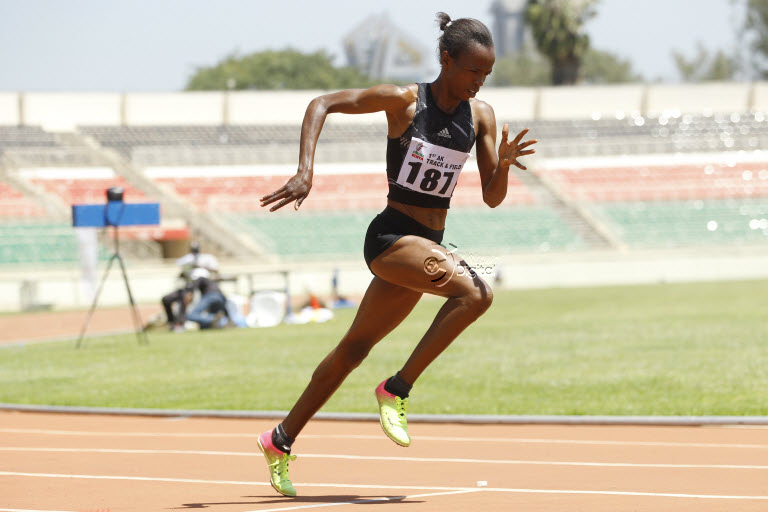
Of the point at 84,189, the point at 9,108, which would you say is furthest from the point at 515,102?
the point at 84,189

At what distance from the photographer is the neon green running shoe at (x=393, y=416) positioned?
615 centimetres

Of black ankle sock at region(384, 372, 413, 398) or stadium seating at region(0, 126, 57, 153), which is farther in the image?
stadium seating at region(0, 126, 57, 153)

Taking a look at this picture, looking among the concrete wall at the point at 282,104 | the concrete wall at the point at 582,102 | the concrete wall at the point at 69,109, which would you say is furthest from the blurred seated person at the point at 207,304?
the concrete wall at the point at 582,102

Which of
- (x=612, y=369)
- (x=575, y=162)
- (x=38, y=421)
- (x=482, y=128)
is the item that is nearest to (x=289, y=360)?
(x=612, y=369)

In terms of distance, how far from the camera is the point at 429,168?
5.98m

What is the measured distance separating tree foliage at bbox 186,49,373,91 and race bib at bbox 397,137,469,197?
98534mm

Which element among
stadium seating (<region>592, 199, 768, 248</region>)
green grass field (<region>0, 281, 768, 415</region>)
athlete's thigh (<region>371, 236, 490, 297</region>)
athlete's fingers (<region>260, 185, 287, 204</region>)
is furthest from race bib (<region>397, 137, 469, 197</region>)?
stadium seating (<region>592, 199, 768, 248</region>)

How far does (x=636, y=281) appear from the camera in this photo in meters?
39.5

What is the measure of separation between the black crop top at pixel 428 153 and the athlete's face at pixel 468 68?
0.15 meters

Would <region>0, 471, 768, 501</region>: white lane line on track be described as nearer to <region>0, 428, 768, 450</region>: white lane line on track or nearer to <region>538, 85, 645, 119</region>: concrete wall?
<region>0, 428, 768, 450</region>: white lane line on track

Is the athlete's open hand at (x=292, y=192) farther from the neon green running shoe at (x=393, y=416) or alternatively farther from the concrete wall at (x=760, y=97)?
the concrete wall at (x=760, y=97)

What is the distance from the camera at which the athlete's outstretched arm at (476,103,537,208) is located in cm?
601

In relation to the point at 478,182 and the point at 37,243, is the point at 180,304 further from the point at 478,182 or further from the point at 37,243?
the point at 478,182

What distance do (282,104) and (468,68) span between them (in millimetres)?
51131
